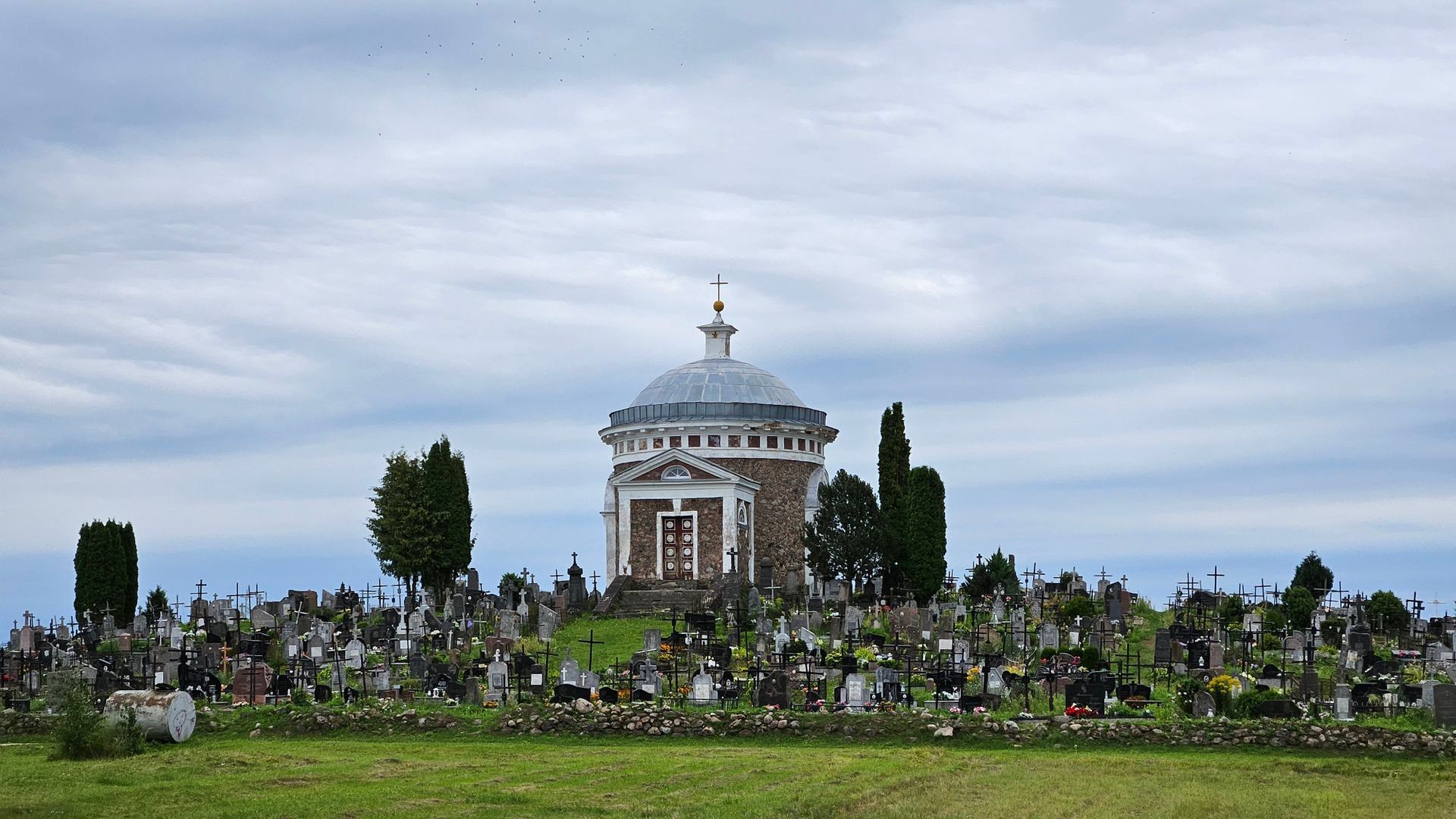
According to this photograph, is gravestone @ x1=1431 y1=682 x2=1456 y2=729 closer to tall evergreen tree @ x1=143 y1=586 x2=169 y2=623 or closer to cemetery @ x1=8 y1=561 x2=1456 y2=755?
cemetery @ x1=8 y1=561 x2=1456 y2=755

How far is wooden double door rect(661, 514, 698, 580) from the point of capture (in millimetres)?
47594

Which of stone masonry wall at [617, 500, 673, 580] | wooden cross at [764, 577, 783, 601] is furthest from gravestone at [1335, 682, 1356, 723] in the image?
stone masonry wall at [617, 500, 673, 580]

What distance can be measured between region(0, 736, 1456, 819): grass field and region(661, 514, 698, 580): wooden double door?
23184 millimetres

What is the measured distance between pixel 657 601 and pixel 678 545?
3.71m

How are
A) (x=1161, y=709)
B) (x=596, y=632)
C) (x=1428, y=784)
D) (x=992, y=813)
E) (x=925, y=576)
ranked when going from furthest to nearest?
(x=925, y=576), (x=596, y=632), (x=1161, y=709), (x=1428, y=784), (x=992, y=813)

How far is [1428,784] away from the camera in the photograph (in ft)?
67.7

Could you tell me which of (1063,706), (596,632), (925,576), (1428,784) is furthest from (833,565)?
(1428,784)

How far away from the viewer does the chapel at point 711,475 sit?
47625mm

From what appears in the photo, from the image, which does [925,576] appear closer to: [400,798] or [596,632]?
[596,632]

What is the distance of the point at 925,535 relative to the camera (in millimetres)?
45219

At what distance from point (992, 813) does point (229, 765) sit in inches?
380

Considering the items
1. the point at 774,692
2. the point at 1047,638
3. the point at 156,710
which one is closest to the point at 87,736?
the point at 156,710

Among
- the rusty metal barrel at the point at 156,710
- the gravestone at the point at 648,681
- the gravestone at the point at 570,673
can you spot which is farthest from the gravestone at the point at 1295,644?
the rusty metal barrel at the point at 156,710

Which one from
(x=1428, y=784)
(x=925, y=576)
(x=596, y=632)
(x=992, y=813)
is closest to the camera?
(x=992, y=813)
